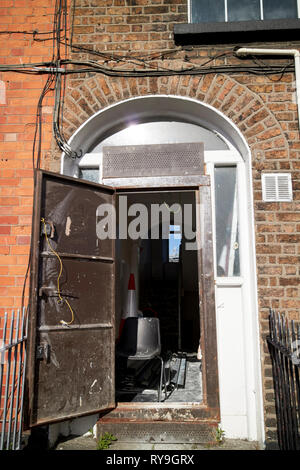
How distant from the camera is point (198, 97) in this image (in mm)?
3637

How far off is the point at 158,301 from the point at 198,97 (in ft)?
22.9

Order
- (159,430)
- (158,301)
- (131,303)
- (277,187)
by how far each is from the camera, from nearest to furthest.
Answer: (159,430), (277,187), (131,303), (158,301)

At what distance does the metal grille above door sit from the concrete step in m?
2.56

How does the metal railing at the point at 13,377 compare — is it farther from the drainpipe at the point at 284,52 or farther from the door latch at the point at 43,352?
the drainpipe at the point at 284,52

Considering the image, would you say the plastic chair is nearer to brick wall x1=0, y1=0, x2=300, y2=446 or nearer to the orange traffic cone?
brick wall x1=0, y1=0, x2=300, y2=446

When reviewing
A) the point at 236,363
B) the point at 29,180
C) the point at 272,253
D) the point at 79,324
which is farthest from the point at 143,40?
the point at 236,363

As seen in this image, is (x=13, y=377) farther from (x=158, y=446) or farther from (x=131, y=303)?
(x=131, y=303)

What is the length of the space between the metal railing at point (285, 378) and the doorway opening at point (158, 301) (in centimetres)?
122

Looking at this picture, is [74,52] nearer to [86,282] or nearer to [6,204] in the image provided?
[6,204]

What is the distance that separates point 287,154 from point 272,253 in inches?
41.5

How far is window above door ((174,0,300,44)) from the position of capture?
3570 mm

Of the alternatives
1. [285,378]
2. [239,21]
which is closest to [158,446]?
[285,378]

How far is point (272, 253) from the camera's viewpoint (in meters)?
3.31
